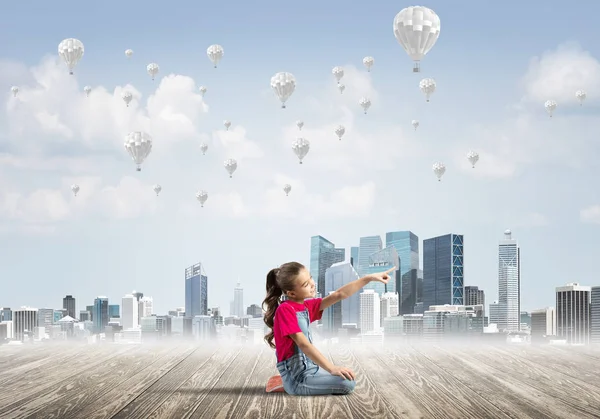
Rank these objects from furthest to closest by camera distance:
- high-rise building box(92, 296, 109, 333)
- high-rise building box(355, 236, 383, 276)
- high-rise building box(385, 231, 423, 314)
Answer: high-rise building box(355, 236, 383, 276) → high-rise building box(385, 231, 423, 314) → high-rise building box(92, 296, 109, 333)

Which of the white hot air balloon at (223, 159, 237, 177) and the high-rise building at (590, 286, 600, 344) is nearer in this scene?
the high-rise building at (590, 286, 600, 344)

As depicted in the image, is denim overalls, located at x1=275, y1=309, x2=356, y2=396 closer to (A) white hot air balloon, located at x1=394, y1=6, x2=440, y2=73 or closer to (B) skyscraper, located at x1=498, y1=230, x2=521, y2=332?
(A) white hot air balloon, located at x1=394, y1=6, x2=440, y2=73

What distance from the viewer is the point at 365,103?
57.2ft

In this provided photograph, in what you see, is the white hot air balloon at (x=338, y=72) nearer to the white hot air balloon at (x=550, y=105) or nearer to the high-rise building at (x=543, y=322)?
the white hot air balloon at (x=550, y=105)

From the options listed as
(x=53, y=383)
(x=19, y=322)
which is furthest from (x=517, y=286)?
(x=53, y=383)

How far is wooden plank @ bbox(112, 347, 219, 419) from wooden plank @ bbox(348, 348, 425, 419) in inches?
49.3

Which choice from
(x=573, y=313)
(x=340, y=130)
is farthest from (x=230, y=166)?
(x=573, y=313)

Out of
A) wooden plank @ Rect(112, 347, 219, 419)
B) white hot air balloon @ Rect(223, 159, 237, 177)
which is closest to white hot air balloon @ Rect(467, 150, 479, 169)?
white hot air balloon @ Rect(223, 159, 237, 177)

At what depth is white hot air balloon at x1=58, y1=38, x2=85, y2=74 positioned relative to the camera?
556 inches

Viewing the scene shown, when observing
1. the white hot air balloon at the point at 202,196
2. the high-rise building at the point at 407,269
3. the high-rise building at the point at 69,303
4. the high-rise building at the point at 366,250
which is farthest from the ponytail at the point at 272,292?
the high-rise building at the point at 366,250

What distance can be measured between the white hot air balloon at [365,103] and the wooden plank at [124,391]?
11599 millimetres

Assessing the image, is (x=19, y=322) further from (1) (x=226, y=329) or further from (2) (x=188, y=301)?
(2) (x=188, y=301)

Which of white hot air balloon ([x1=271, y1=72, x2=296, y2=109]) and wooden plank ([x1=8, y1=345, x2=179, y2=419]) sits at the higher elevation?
white hot air balloon ([x1=271, y1=72, x2=296, y2=109])

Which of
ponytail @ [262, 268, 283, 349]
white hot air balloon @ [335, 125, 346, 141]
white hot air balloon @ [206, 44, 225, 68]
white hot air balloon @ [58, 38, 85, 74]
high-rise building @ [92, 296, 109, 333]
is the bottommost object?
high-rise building @ [92, 296, 109, 333]
